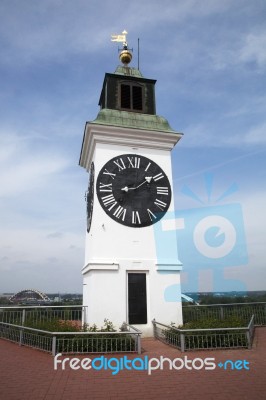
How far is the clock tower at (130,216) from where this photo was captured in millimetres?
12117

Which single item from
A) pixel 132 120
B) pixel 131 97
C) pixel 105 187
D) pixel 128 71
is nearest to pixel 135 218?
pixel 105 187

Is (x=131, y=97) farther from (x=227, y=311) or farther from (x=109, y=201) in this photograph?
(x=227, y=311)

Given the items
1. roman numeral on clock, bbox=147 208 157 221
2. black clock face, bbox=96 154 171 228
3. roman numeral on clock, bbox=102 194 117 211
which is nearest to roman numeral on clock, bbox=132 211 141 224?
black clock face, bbox=96 154 171 228

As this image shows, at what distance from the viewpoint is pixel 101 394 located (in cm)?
563

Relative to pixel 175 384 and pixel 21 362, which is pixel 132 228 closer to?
pixel 21 362

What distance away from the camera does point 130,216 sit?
1319 cm

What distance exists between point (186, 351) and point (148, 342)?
2.27 m

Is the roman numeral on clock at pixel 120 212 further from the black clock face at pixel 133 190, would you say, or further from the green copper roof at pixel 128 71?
the green copper roof at pixel 128 71

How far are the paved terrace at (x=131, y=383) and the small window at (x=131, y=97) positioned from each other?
10986 millimetres

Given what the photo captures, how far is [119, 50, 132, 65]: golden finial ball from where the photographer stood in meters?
17.3

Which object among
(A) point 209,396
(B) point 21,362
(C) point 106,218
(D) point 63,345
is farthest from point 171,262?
(A) point 209,396

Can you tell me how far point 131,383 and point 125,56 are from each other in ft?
50.8

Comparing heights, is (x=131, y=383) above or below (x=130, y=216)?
below

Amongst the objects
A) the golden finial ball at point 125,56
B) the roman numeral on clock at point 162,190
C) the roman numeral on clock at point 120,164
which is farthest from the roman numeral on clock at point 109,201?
the golden finial ball at point 125,56
